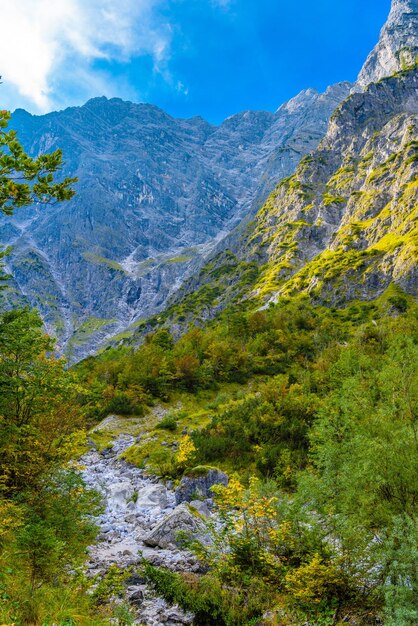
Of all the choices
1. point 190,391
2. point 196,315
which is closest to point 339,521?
point 190,391

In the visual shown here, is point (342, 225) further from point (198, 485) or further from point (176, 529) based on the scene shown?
point (176, 529)

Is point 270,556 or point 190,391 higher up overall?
point 190,391

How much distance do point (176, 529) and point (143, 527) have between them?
2.73 m

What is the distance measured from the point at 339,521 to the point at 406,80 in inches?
8457

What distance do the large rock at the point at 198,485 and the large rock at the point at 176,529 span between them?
10.5 feet

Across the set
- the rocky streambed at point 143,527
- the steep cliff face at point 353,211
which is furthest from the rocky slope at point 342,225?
the rocky streambed at point 143,527

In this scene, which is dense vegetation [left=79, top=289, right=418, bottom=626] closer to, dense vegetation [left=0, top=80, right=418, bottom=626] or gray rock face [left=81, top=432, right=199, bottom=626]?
dense vegetation [left=0, top=80, right=418, bottom=626]

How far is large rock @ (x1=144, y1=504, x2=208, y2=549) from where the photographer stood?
11695mm

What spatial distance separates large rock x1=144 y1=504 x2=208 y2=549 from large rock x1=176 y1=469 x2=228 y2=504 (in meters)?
3.19

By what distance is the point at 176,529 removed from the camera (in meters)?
12.1

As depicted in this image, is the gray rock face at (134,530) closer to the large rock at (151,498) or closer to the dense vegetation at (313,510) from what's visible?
the large rock at (151,498)

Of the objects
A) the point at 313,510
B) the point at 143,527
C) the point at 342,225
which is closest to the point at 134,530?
the point at 143,527

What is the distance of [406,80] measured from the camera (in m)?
172

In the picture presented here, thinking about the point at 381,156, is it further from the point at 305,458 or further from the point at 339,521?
the point at 339,521
